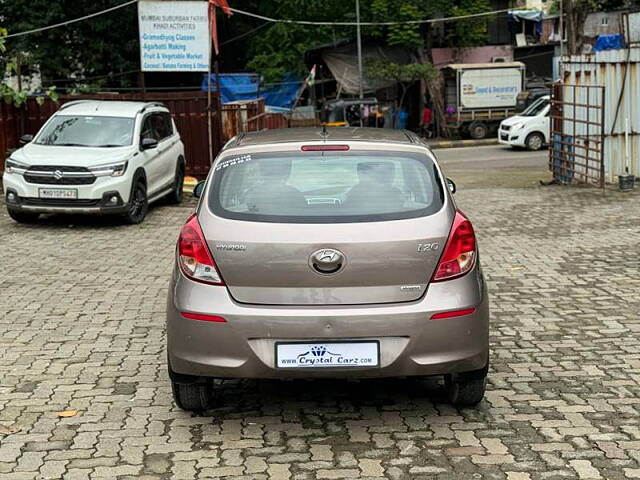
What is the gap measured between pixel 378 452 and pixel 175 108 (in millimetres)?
15697

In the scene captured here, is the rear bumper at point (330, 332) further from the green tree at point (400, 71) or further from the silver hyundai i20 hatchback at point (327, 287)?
the green tree at point (400, 71)

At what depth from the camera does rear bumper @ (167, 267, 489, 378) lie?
479 cm

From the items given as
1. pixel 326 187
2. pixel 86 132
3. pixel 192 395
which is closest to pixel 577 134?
pixel 86 132

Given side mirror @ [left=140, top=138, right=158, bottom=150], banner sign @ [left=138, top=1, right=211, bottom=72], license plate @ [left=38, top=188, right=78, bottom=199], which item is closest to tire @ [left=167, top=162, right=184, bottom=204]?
side mirror @ [left=140, top=138, right=158, bottom=150]

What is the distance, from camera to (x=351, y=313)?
4793 mm

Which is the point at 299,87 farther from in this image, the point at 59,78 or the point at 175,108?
the point at 175,108

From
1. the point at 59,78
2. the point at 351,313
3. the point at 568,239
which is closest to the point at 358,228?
the point at 351,313

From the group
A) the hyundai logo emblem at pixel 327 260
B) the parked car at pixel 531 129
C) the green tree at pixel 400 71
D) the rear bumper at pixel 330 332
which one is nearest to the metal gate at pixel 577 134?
the parked car at pixel 531 129

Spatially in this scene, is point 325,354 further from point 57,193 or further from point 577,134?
point 577,134

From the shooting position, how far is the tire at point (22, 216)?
44.7 ft

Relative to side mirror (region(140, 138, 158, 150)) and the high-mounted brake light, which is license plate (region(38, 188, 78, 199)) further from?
the high-mounted brake light

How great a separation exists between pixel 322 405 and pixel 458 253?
1.27 m

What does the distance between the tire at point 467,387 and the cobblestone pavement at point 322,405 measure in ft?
0.24

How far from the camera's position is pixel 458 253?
500cm
